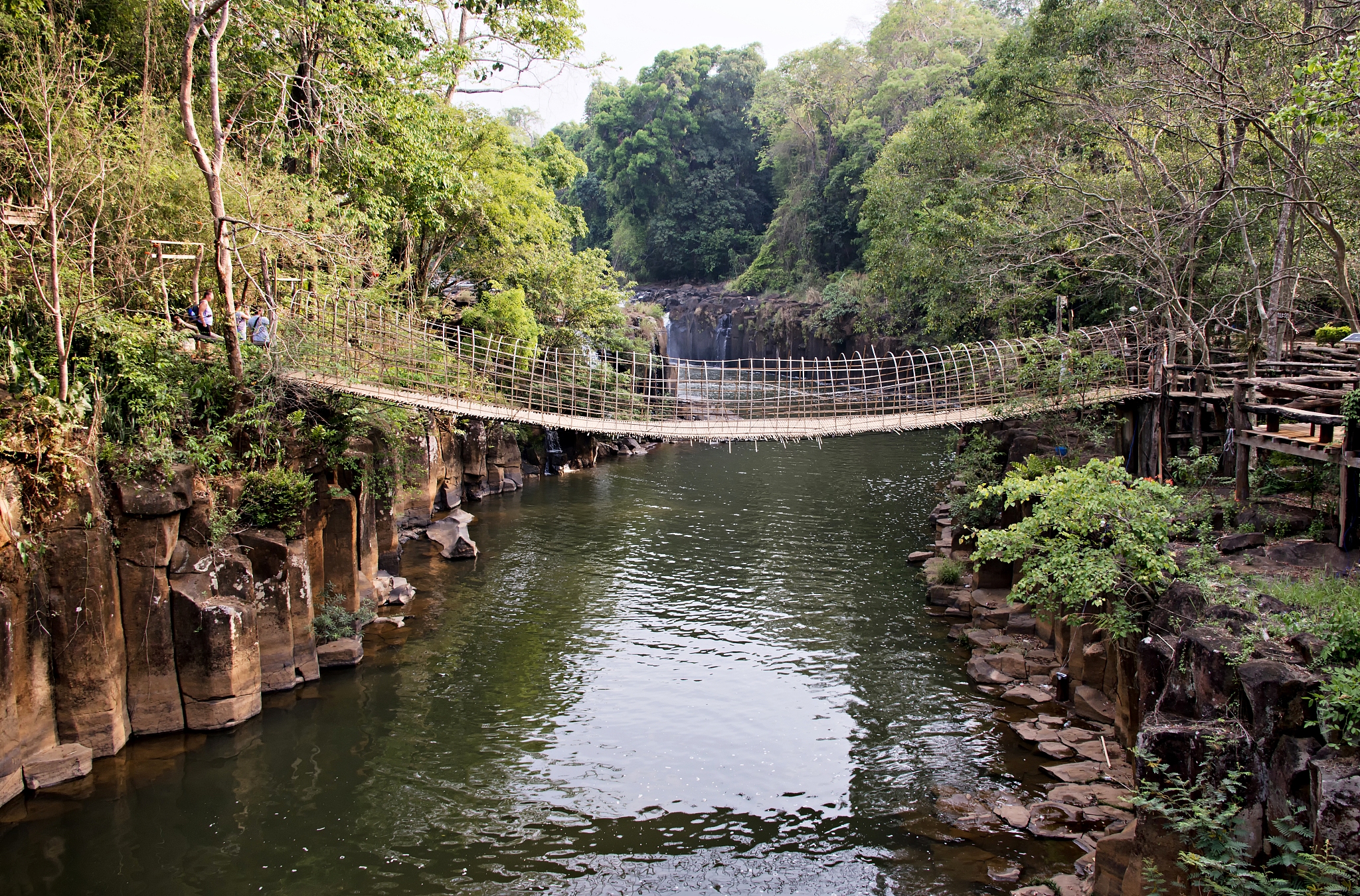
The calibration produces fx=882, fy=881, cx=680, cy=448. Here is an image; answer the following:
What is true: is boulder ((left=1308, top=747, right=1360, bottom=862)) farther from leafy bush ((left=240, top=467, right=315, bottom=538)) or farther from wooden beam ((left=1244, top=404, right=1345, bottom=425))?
leafy bush ((left=240, top=467, right=315, bottom=538))

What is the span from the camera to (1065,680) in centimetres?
1132

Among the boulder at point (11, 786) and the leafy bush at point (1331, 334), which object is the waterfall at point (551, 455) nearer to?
the boulder at point (11, 786)

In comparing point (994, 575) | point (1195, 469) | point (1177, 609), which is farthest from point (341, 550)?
point (1195, 469)

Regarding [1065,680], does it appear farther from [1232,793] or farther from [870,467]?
[870,467]

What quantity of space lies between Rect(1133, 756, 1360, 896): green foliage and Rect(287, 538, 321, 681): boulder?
9851 mm

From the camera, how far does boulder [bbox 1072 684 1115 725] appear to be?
10.6 metres

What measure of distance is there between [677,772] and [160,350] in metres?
8.41

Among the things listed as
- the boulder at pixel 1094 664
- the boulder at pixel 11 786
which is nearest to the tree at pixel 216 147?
the boulder at pixel 11 786

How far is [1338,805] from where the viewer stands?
17.6 feet

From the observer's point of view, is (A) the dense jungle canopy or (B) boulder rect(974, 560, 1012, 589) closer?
(A) the dense jungle canopy

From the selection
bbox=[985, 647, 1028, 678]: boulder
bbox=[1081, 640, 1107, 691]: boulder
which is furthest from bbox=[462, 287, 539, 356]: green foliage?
bbox=[1081, 640, 1107, 691]: boulder

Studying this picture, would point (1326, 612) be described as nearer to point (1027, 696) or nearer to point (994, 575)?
point (1027, 696)

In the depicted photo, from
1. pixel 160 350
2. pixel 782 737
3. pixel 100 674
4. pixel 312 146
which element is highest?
pixel 312 146

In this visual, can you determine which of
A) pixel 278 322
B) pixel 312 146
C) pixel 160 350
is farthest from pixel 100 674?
pixel 312 146
